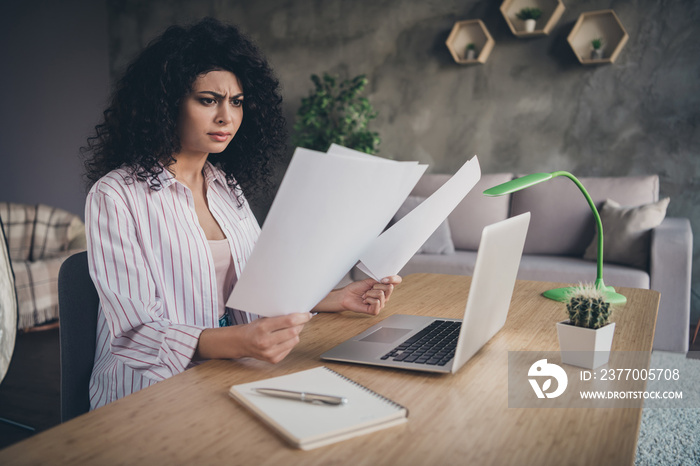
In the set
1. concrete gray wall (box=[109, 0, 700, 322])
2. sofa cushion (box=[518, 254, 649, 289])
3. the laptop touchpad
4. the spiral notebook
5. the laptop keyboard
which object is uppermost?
concrete gray wall (box=[109, 0, 700, 322])

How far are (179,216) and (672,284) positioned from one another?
244cm

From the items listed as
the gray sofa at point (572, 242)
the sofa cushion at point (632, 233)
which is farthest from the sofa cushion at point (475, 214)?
the sofa cushion at point (632, 233)

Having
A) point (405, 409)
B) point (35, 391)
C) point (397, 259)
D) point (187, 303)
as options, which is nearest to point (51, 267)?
point (35, 391)

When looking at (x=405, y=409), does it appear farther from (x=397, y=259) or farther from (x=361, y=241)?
(x=397, y=259)

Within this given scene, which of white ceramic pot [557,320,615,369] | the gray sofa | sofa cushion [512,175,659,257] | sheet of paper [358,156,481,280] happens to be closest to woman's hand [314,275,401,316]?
sheet of paper [358,156,481,280]

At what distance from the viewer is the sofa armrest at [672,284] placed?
2.60 metres

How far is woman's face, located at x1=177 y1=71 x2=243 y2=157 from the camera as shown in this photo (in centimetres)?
118

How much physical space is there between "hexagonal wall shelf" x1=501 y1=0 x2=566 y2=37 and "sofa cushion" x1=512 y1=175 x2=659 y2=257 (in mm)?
1023

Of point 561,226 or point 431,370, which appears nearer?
point 431,370

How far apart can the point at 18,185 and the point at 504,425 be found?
4.54 m

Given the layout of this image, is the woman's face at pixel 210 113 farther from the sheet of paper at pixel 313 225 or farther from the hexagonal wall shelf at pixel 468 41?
the hexagonal wall shelf at pixel 468 41

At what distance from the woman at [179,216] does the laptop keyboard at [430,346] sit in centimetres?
14

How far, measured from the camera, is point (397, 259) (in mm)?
956

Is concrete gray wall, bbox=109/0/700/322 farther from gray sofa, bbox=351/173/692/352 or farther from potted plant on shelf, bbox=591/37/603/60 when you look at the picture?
gray sofa, bbox=351/173/692/352
